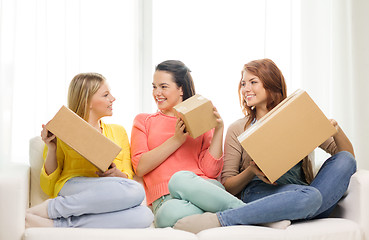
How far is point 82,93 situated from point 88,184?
399mm

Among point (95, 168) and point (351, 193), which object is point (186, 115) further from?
point (351, 193)

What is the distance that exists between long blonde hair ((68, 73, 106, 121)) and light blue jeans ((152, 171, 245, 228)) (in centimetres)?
48

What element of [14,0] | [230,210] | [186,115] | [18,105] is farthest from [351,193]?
[14,0]

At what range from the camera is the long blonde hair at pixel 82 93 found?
193 centimetres

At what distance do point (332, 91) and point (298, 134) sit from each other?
3.55ft

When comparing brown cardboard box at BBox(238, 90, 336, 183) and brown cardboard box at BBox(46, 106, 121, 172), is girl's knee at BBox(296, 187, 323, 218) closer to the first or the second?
brown cardboard box at BBox(238, 90, 336, 183)

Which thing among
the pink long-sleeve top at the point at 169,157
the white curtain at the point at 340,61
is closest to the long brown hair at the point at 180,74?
the pink long-sleeve top at the point at 169,157

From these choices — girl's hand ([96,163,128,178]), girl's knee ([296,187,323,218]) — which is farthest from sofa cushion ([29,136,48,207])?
girl's knee ([296,187,323,218])

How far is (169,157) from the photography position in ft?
6.61

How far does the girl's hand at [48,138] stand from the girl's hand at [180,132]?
0.49 meters

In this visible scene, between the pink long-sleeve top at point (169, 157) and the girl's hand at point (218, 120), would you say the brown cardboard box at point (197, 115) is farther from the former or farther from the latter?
the pink long-sleeve top at point (169, 157)

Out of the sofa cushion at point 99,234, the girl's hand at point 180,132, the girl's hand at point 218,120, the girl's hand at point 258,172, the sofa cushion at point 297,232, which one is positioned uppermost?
the girl's hand at point 218,120

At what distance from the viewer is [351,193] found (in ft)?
5.73

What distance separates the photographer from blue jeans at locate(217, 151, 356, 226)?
1614 mm
